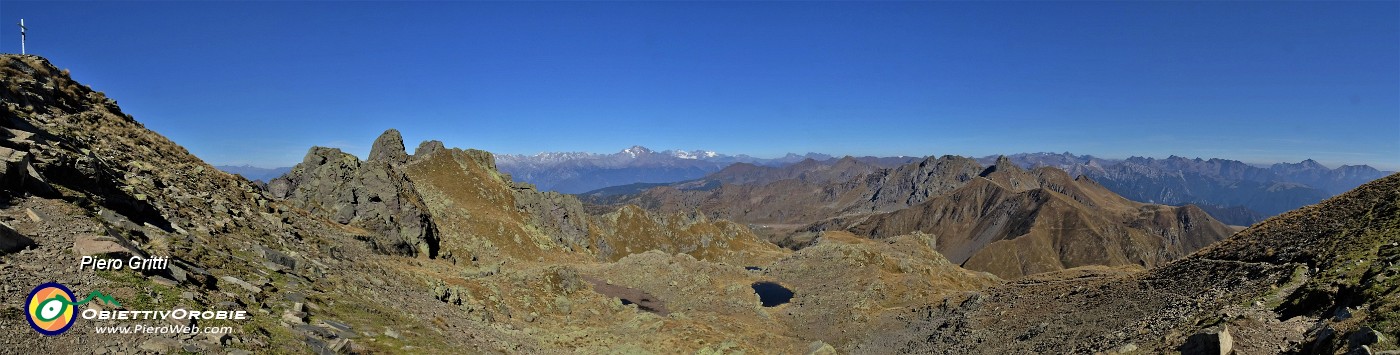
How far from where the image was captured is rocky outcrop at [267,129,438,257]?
59969 millimetres

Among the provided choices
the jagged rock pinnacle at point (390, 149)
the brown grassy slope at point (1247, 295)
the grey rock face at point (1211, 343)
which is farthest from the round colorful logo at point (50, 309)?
the jagged rock pinnacle at point (390, 149)

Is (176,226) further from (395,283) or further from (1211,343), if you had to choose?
(1211,343)

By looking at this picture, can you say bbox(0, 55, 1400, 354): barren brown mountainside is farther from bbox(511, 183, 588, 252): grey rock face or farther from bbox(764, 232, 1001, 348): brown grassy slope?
bbox(511, 183, 588, 252): grey rock face

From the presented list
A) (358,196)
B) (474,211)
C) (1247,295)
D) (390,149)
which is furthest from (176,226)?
(390,149)

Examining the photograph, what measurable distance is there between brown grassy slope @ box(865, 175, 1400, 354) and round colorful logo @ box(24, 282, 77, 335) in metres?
35.8

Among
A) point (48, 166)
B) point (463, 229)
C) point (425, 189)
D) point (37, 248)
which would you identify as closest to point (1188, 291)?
point (37, 248)

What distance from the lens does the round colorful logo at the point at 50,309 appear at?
1396cm

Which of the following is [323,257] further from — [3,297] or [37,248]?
[3,297]

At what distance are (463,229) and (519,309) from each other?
166 feet

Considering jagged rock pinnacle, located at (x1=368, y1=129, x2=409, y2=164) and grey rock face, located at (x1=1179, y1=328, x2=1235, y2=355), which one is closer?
grey rock face, located at (x1=1179, y1=328, x2=1235, y2=355)

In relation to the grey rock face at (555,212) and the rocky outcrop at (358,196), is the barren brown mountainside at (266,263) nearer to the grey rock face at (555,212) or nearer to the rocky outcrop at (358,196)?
the rocky outcrop at (358,196)

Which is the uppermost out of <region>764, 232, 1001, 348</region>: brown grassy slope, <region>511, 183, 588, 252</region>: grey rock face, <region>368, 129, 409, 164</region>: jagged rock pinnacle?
<region>368, 129, 409, 164</region>: jagged rock pinnacle

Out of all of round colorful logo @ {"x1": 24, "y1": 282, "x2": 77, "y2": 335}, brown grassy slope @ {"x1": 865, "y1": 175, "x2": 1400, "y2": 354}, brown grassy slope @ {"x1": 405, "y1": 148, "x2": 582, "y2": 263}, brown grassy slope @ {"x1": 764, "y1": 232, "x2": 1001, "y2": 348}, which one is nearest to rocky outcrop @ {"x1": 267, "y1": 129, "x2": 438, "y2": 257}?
brown grassy slope @ {"x1": 405, "y1": 148, "x2": 582, "y2": 263}

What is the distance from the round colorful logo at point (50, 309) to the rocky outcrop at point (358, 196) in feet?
141
